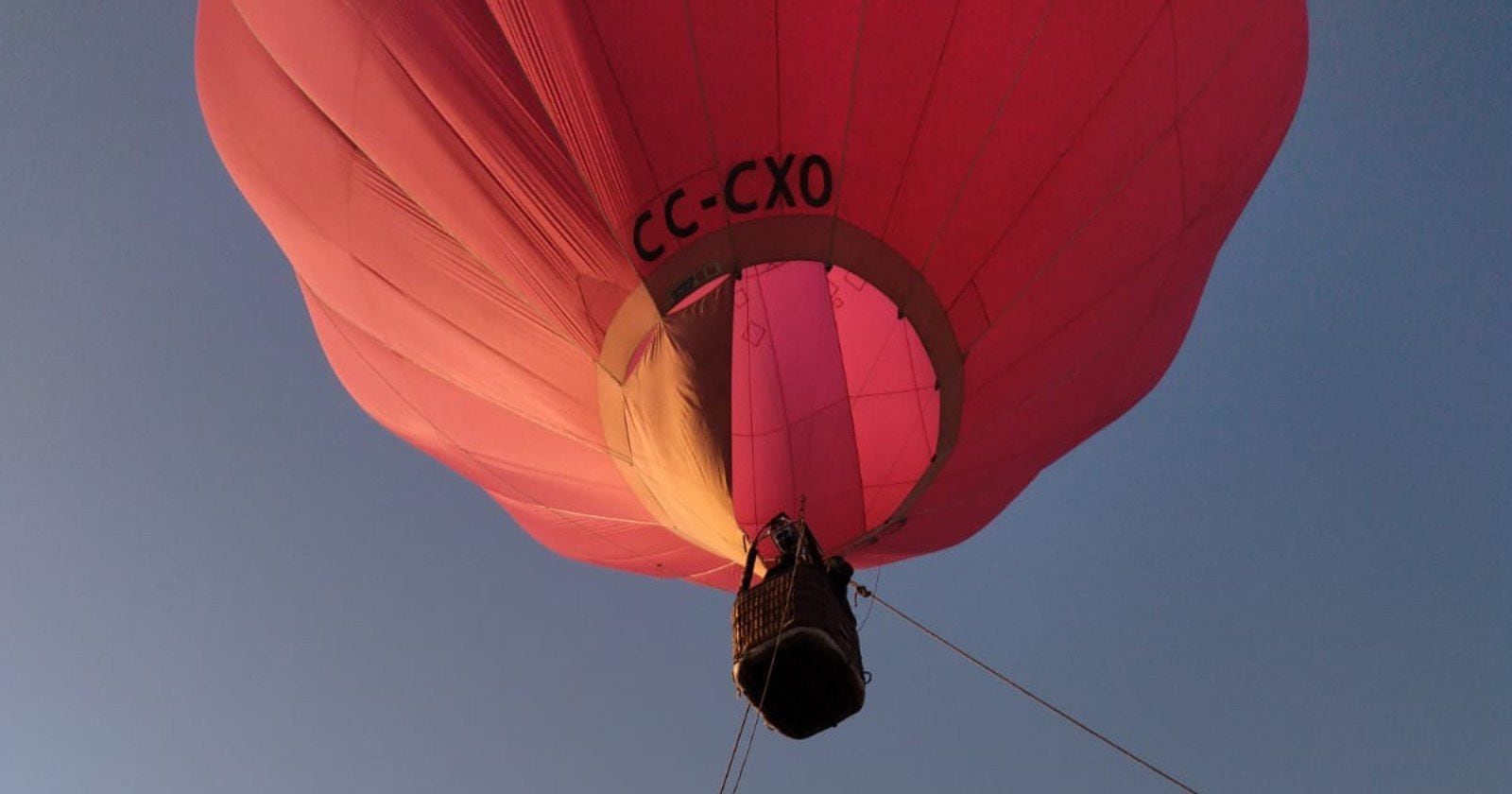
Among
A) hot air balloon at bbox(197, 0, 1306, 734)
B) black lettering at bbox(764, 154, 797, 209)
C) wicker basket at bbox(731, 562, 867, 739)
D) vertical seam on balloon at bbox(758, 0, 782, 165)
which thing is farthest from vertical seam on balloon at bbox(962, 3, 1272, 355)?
wicker basket at bbox(731, 562, 867, 739)

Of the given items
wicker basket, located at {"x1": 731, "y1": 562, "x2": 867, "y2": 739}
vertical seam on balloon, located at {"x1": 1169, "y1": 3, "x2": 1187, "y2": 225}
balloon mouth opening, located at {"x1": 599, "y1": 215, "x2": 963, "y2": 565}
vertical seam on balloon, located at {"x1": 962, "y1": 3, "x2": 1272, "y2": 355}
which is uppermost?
vertical seam on balloon, located at {"x1": 1169, "y1": 3, "x2": 1187, "y2": 225}

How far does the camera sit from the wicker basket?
3.66 meters

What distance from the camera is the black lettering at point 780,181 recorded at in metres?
3.73

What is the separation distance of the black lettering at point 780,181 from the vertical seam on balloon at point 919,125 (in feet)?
1.06

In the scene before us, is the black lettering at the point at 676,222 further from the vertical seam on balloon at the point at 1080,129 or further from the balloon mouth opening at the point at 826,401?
the vertical seam on balloon at the point at 1080,129

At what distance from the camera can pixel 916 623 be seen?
4.52 m

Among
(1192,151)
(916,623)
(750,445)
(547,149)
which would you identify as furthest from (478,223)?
(1192,151)

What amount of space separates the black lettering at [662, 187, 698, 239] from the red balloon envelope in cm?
1

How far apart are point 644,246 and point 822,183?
59cm

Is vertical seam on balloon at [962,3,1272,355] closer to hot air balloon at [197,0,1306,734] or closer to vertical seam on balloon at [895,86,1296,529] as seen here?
hot air balloon at [197,0,1306,734]

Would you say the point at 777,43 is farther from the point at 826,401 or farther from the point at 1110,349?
the point at 1110,349

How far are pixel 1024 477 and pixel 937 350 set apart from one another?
1336mm

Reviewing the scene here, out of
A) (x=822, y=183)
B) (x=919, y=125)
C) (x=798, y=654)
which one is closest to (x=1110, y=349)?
(x=919, y=125)

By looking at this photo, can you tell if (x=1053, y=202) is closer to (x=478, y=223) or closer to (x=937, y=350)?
(x=937, y=350)
